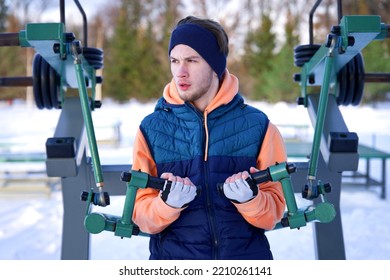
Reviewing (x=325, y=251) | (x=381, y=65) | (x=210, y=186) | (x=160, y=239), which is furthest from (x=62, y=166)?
(x=381, y=65)

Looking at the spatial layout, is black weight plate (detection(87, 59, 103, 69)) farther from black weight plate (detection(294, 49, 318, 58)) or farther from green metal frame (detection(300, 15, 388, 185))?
green metal frame (detection(300, 15, 388, 185))

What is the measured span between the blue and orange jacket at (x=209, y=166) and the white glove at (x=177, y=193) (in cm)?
7

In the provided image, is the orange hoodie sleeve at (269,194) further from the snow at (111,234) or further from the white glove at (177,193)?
the snow at (111,234)

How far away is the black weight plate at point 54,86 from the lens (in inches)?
79.0

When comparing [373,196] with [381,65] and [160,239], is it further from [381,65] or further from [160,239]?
[381,65]

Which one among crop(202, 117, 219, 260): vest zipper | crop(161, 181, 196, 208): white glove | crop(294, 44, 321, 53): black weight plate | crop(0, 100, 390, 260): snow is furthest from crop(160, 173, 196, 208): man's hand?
crop(0, 100, 390, 260): snow

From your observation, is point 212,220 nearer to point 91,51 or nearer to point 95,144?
point 95,144

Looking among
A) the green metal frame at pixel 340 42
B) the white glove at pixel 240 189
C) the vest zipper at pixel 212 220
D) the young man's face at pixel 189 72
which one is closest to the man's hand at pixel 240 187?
the white glove at pixel 240 189

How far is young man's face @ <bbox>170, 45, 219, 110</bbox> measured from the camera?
1.26 m

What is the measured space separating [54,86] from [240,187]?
117cm

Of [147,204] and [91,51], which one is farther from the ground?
[91,51]

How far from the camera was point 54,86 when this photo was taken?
2029 mm

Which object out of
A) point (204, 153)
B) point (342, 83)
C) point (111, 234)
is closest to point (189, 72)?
point (204, 153)
